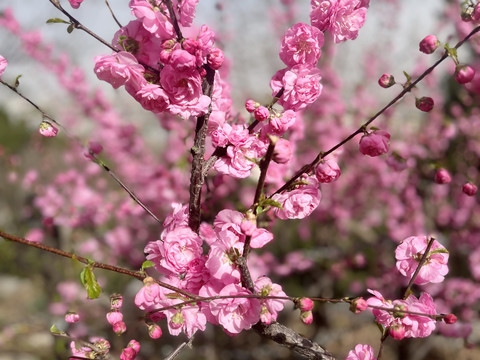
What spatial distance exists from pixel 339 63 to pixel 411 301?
7833 mm

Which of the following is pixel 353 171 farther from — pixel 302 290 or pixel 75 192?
pixel 75 192

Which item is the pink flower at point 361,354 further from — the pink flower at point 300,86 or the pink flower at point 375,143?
the pink flower at point 300,86

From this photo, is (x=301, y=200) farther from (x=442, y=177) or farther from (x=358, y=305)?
(x=442, y=177)

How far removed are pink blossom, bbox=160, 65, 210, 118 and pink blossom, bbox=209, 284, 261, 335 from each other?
1.57ft

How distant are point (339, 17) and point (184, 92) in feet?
1.67

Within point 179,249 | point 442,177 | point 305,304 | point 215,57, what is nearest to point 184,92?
point 215,57

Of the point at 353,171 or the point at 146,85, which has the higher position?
the point at 353,171

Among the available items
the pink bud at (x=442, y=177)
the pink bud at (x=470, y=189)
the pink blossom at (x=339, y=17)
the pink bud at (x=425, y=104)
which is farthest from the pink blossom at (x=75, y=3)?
the pink bud at (x=470, y=189)

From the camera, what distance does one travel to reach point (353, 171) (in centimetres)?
498

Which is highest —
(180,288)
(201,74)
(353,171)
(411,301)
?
(353,171)

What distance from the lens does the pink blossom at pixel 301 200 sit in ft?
3.51

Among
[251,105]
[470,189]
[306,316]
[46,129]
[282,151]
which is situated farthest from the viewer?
[470,189]

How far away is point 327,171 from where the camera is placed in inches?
41.9

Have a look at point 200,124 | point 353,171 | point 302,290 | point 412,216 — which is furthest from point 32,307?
point 200,124
